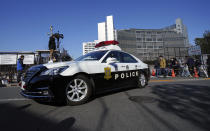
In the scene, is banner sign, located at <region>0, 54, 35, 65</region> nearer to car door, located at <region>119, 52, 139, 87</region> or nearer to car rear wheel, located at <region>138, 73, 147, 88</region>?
car door, located at <region>119, 52, 139, 87</region>

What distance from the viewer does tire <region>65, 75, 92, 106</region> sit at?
111 inches

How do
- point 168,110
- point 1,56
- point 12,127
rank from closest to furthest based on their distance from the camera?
point 12,127 → point 168,110 → point 1,56

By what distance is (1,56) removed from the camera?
383 inches

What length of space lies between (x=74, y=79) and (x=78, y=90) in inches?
11.2

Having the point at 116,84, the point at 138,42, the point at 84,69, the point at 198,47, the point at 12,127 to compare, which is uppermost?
the point at 138,42

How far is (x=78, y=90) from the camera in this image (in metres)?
2.94

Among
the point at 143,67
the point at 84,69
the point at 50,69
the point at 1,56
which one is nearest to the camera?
the point at 50,69

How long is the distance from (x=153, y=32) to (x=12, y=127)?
90.2 meters

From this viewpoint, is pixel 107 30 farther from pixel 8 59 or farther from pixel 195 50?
pixel 8 59

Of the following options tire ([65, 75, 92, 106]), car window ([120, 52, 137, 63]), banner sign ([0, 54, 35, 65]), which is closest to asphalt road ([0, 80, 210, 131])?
tire ([65, 75, 92, 106])

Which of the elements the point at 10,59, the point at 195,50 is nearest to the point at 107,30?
the point at 195,50

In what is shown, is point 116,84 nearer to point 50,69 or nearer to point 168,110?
point 168,110

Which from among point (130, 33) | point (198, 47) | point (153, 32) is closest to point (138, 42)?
point (130, 33)

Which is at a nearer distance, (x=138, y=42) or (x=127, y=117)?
(x=127, y=117)
